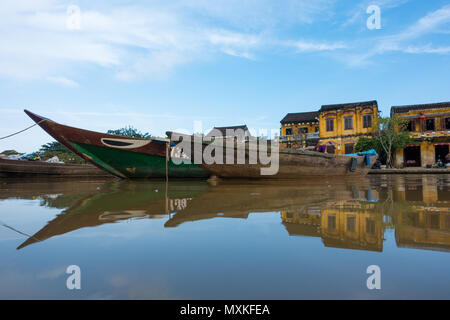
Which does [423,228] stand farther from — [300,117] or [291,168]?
[300,117]

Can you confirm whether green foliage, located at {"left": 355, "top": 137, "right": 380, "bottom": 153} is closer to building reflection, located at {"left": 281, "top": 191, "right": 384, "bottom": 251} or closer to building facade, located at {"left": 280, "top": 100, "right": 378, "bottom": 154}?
building facade, located at {"left": 280, "top": 100, "right": 378, "bottom": 154}

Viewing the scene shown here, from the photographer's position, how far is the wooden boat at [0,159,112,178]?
27.7ft

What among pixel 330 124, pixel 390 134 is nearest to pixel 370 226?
pixel 390 134

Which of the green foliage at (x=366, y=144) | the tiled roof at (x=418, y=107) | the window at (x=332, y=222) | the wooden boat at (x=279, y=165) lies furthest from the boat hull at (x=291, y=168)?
the tiled roof at (x=418, y=107)

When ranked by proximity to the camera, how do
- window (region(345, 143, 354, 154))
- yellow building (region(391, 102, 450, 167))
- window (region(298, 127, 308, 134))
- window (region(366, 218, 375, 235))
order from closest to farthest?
1. window (region(366, 218, 375, 235))
2. yellow building (region(391, 102, 450, 167))
3. window (region(345, 143, 354, 154))
4. window (region(298, 127, 308, 134))

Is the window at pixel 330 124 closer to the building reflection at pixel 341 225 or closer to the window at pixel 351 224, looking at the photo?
the building reflection at pixel 341 225

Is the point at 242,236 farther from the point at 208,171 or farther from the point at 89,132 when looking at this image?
the point at 89,132

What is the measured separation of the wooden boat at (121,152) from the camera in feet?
20.0

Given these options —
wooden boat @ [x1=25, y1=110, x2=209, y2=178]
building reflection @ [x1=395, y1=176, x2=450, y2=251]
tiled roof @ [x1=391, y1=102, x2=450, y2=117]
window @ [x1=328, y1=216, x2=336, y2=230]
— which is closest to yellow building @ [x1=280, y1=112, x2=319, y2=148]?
tiled roof @ [x1=391, y1=102, x2=450, y2=117]

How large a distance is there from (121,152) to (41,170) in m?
4.58

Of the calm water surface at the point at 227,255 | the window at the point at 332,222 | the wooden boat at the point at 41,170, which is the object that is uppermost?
the wooden boat at the point at 41,170

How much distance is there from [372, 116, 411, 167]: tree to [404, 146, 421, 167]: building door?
4.95 feet
